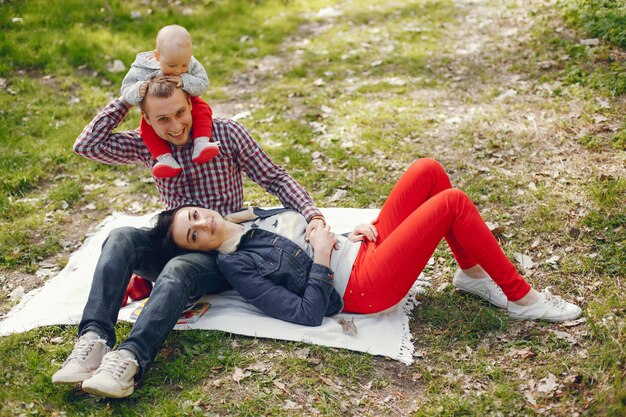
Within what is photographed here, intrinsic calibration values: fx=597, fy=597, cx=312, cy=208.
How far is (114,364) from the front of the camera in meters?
3.58

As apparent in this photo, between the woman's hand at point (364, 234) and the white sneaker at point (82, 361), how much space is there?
1858 mm

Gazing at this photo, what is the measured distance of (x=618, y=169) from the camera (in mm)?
5527

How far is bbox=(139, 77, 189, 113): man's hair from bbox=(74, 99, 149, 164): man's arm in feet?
1.25

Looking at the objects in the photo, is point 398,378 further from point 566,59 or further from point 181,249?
point 566,59

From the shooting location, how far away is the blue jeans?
377 cm

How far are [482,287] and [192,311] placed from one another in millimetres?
2121

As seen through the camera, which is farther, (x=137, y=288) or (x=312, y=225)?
(x=137, y=288)

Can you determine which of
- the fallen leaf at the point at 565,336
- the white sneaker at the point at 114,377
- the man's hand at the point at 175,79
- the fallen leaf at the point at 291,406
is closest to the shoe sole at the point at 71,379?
the white sneaker at the point at 114,377

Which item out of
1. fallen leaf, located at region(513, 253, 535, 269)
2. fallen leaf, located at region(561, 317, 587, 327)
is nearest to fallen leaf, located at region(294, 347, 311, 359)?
fallen leaf, located at region(561, 317, 587, 327)

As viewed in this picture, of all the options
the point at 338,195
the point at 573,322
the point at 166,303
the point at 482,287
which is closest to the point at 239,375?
the point at 166,303

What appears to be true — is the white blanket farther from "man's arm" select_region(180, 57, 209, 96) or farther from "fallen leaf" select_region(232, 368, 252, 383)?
"man's arm" select_region(180, 57, 209, 96)

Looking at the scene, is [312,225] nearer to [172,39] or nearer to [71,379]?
[172,39]

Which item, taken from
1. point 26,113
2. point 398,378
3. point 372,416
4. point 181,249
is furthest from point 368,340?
point 26,113

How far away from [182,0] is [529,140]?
24.9 feet
